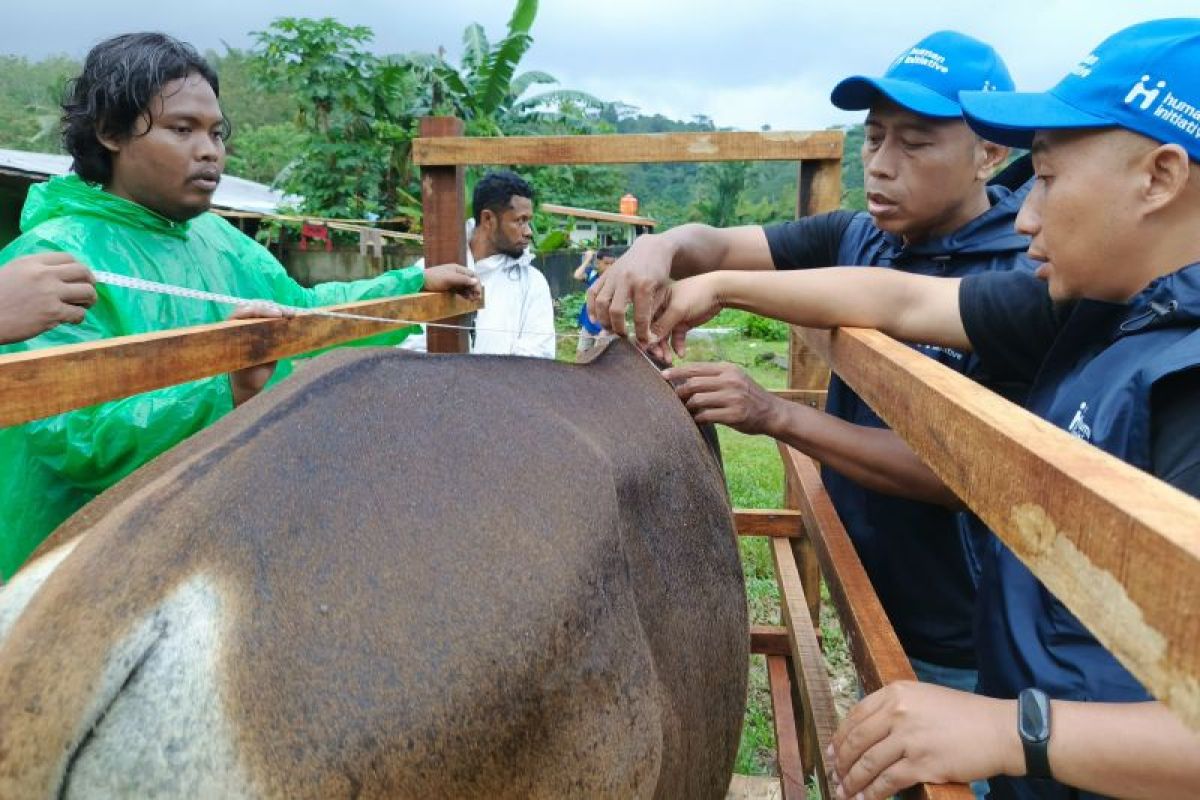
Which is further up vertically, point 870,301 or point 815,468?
point 870,301

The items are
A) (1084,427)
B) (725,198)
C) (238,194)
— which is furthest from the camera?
(725,198)

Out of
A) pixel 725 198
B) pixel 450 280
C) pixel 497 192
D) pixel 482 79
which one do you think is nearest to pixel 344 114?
pixel 482 79

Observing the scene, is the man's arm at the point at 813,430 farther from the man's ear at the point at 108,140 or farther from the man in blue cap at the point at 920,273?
the man's ear at the point at 108,140

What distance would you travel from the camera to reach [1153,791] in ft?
2.91

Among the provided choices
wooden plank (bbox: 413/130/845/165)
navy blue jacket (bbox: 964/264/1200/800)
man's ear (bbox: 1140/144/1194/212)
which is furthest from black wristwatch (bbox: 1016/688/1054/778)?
wooden plank (bbox: 413/130/845/165)

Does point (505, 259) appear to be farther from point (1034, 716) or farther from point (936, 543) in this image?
point (1034, 716)

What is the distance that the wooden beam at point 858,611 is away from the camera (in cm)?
126

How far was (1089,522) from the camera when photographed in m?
0.66

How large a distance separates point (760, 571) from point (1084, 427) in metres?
3.82

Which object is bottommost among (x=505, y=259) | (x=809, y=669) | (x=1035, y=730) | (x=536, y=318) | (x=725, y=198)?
(x=809, y=669)

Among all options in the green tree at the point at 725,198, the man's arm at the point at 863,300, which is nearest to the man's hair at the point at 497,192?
the man's arm at the point at 863,300

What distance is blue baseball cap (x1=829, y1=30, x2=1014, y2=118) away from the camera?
1.98m

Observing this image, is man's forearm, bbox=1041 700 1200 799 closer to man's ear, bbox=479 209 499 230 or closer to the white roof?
man's ear, bbox=479 209 499 230

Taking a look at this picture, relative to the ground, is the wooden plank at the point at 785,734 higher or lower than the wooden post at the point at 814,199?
lower
